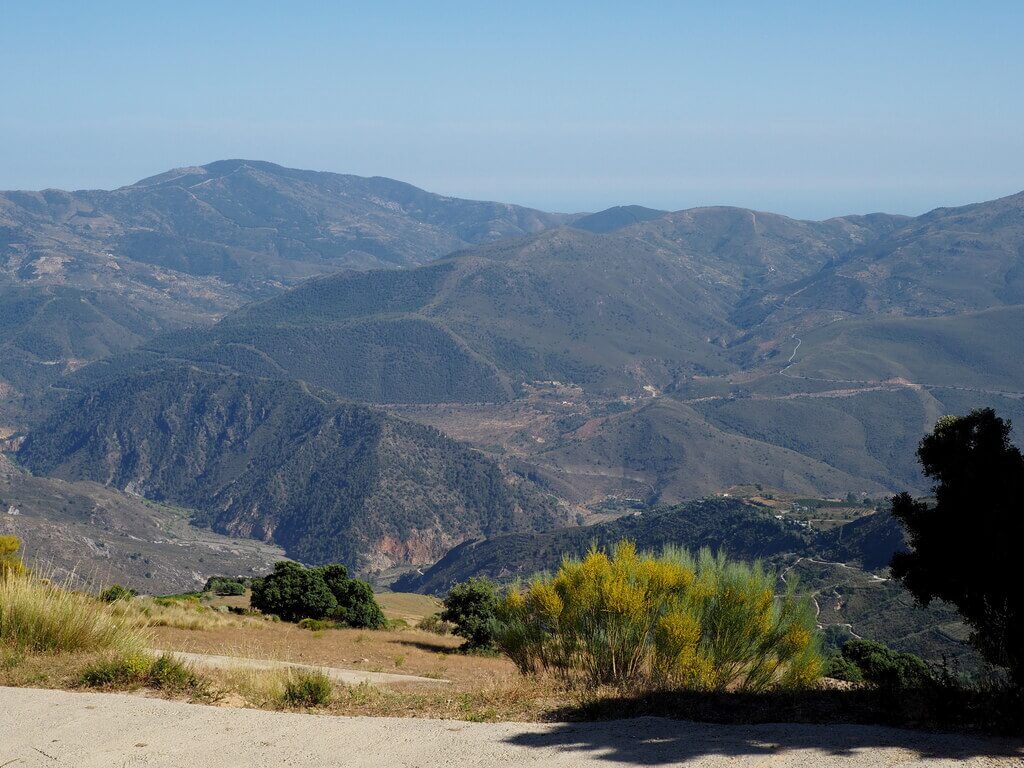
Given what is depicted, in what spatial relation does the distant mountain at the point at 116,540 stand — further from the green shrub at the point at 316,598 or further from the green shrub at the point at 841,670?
the green shrub at the point at 841,670

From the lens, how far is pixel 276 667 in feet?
45.1

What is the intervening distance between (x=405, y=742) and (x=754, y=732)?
12.0ft

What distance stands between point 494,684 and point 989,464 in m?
6.96

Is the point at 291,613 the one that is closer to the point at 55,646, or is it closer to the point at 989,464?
the point at 55,646

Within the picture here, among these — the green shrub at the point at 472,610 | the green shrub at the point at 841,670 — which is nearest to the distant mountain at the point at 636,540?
the green shrub at the point at 472,610

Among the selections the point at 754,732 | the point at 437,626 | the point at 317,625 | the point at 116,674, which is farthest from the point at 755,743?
the point at 437,626

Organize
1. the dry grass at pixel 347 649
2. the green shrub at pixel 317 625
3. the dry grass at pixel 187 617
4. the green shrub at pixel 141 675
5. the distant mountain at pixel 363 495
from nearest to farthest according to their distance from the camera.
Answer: the green shrub at pixel 141 675, the dry grass at pixel 347 649, the dry grass at pixel 187 617, the green shrub at pixel 317 625, the distant mountain at pixel 363 495

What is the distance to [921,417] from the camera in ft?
615

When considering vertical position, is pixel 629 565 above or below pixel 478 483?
above

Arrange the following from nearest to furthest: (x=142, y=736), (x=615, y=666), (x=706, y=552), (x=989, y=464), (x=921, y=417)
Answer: (x=142, y=736) → (x=989, y=464) → (x=615, y=666) → (x=706, y=552) → (x=921, y=417)

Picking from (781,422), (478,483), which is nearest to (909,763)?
(478,483)

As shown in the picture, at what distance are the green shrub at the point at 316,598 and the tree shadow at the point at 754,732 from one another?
78.2ft

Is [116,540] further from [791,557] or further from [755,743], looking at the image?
[755,743]

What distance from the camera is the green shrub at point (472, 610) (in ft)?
103
